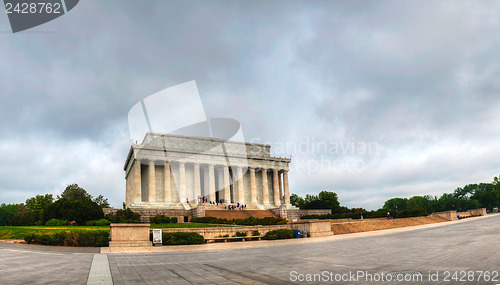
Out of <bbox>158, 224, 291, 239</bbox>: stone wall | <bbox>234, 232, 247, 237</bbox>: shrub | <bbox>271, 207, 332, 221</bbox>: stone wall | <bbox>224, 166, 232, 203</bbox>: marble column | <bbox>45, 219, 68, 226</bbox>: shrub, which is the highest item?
<bbox>224, 166, 232, 203</bbox>: marble column

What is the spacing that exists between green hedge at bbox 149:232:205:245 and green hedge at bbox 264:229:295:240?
5.96 metres

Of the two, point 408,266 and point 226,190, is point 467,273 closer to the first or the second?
point 408,266

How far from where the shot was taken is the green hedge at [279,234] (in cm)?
2714

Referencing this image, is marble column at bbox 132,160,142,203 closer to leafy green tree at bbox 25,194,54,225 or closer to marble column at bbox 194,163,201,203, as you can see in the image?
marble column at bbox 194,163,201,203

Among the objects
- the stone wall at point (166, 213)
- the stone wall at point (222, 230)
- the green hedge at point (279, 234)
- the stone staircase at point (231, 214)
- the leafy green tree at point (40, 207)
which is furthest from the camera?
the stone staircase at point (231, 214)

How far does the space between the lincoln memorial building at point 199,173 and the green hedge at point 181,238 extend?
36057 millimetres

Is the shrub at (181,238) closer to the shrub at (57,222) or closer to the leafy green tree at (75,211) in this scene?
the shrub at (57,222)

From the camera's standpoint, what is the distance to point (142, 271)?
35.0 ft

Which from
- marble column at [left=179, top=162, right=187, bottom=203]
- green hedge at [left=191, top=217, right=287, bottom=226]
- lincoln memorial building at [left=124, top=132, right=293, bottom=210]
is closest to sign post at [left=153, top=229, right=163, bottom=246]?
green hedge at [left=191, top=217, right=287, bottom=226]

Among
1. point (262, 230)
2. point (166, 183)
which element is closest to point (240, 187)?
point (166, 183)

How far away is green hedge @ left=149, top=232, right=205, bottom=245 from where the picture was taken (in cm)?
2272

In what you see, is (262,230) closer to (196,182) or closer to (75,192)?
(196,182)

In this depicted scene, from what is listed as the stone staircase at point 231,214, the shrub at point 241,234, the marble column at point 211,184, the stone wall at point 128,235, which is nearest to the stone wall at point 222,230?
the shrub at point 241,234

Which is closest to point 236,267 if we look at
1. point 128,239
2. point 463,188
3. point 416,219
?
point 128,239
